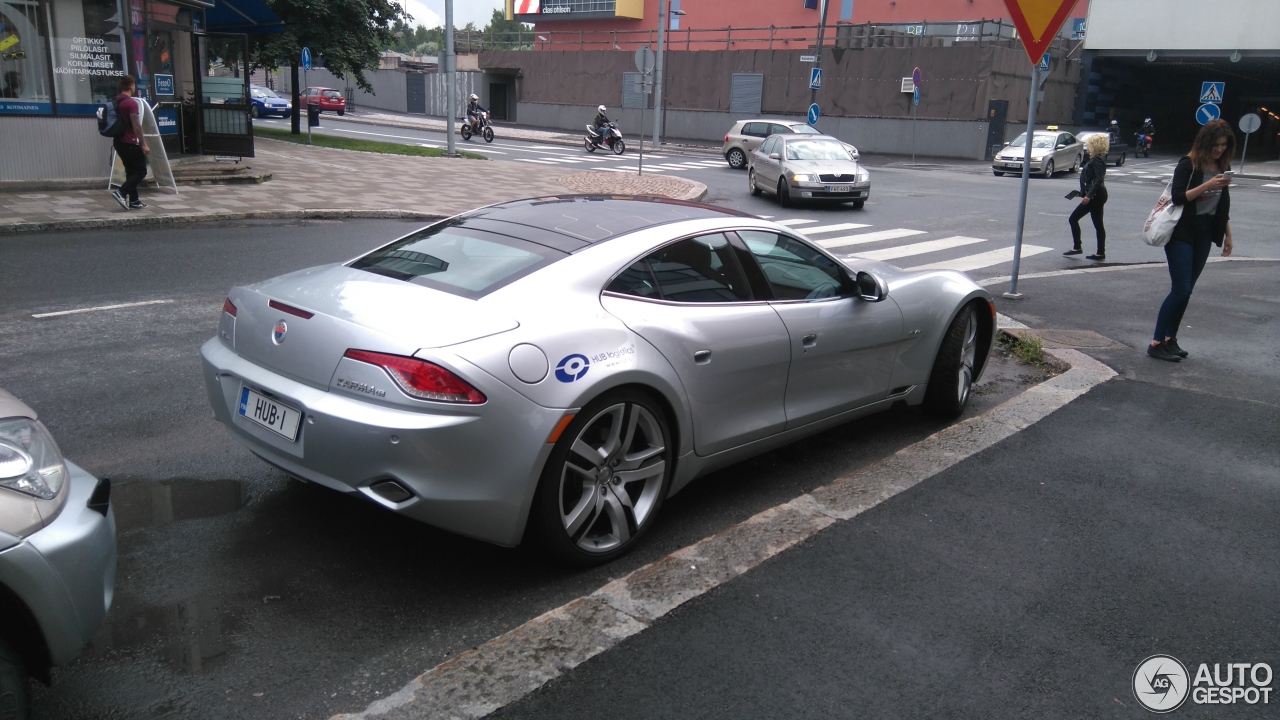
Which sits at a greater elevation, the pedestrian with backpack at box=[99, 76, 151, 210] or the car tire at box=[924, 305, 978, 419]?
the pedestrian with backpack at box=[99, 76, 151, 210]

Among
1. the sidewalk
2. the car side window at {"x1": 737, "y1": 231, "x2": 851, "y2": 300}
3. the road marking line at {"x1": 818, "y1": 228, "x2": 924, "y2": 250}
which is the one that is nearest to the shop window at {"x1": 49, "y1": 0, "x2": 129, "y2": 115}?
the sidewalk

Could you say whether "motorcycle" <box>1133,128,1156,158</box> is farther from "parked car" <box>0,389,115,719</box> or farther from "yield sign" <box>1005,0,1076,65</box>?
"parked car" <box>0,389,115,719</box>

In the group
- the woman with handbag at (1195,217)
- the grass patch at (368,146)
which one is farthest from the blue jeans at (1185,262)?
the grass patch at (368,146)

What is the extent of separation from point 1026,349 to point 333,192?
13738 millimetres

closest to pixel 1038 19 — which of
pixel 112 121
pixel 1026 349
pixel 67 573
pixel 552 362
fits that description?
pixel 1026 349

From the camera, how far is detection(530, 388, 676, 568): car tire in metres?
3.69

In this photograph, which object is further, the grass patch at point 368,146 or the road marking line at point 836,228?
the grass patch at point 368,146

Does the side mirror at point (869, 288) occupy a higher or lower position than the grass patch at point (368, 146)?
higher

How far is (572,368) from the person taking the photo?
3.67 m

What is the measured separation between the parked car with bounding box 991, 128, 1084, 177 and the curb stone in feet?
→ 92.3

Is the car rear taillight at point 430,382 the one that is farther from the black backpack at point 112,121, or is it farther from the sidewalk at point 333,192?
the black backpack at point 112,121

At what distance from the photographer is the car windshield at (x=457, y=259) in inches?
160

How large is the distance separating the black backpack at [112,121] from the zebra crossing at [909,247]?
9.36 m

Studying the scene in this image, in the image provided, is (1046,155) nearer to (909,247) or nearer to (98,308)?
(909,247)
